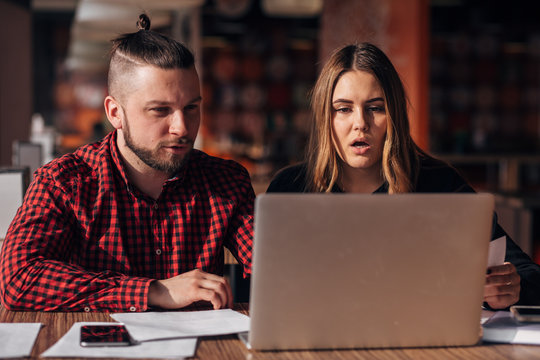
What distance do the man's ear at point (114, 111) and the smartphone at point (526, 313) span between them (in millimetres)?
1077

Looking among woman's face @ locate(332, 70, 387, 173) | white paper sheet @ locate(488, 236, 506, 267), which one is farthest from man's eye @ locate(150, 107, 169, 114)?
white paper sheet @ locate(488, 236, 506, 267)

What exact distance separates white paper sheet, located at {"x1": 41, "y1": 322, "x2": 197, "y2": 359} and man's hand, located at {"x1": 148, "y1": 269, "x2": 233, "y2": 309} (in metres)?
0.18

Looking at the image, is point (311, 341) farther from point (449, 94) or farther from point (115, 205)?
point (449, 94)

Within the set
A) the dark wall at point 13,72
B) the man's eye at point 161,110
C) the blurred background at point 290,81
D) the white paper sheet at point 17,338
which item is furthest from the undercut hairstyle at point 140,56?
the blurred background at point 290,81

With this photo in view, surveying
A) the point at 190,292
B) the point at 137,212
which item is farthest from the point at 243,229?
the point at 190,292

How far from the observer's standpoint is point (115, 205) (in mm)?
1689

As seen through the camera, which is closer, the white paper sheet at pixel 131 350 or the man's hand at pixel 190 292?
the white paper sheet at pixel 131 350

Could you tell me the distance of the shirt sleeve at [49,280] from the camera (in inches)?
58.2

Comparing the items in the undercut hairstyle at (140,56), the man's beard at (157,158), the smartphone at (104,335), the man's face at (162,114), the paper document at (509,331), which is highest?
the undercut hairstyle at (140,56)

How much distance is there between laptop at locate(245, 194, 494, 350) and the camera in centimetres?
112

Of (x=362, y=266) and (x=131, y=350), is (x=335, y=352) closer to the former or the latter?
(x=362, y=266)

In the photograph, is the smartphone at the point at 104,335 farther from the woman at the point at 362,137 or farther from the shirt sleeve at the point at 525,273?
the shirt sleeve at the point at 525,273

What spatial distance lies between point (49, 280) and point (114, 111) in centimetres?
48

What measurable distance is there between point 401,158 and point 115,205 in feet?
2.88
